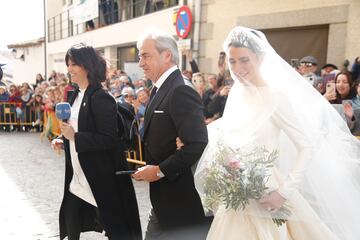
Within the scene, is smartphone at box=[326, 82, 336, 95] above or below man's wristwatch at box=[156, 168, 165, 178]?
above

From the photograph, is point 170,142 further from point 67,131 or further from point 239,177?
point 67,131

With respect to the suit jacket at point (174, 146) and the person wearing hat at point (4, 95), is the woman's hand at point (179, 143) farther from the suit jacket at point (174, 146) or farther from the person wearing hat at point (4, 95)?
the person wearing hat at point (4, 95)

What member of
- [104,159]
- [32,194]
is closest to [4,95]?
[32,194]

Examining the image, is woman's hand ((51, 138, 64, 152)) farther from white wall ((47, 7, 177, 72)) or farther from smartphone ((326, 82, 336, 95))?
white wall ((47, 7, 177, 72))

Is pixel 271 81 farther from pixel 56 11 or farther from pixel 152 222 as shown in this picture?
pixel 56 11

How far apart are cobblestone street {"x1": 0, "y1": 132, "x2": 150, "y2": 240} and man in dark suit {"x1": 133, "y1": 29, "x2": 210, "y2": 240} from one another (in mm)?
1932

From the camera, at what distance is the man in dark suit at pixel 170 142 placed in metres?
2.33

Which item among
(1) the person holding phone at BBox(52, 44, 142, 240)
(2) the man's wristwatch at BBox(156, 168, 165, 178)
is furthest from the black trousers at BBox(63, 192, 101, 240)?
(2) the man's wristwatch at BBox(156, 168, 165, 178)

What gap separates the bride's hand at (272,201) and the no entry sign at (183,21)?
839 cm

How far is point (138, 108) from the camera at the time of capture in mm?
7133

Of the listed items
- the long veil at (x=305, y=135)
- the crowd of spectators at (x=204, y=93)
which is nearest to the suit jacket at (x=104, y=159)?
the crowd of spectators at (x=204, y=93)

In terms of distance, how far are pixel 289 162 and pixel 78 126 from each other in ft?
5.62

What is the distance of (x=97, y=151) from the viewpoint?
9.92 ft

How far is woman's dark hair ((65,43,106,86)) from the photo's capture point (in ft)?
10.0
